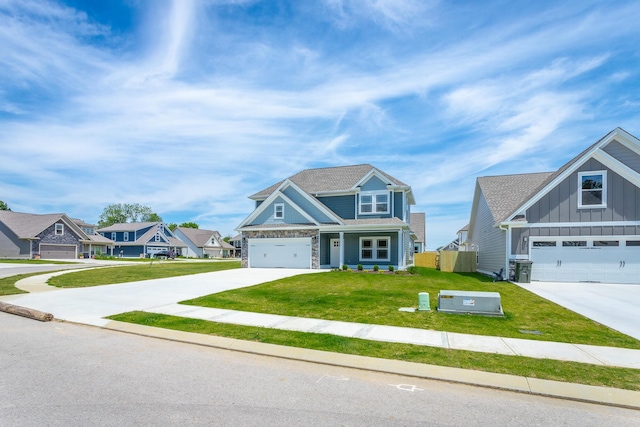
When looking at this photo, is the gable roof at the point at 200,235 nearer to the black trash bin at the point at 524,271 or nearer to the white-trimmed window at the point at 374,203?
the white-trimmed window at the point at 374,203

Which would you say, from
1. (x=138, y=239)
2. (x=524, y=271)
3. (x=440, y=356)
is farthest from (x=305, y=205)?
(x=138, y=239)

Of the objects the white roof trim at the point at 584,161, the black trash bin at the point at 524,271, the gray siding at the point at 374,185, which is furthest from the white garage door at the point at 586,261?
the gray siding at the point at 374,185

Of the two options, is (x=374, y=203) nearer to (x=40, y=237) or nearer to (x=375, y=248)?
(x=375, y=248)

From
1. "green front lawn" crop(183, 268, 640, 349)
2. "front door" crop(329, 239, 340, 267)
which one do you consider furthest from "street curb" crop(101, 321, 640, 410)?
"front door" crop(329, 239, 340, 267)

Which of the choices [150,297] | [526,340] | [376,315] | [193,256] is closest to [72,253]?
[193,256]

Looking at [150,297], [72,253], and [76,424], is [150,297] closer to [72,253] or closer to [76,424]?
[76,424]

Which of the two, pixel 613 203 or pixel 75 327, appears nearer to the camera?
pixel 75 327

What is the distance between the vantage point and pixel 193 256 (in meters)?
69.8

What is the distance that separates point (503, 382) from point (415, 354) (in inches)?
59.4

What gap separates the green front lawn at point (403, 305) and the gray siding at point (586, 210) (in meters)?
5.76

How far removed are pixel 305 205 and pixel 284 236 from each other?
8.64 ft

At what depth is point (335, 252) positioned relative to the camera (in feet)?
86.7

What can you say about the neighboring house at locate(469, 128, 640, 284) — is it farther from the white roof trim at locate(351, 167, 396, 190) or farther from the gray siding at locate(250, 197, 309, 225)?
the gray siding at locate(250, 197, 309, 225)

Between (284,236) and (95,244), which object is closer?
(284,236)
